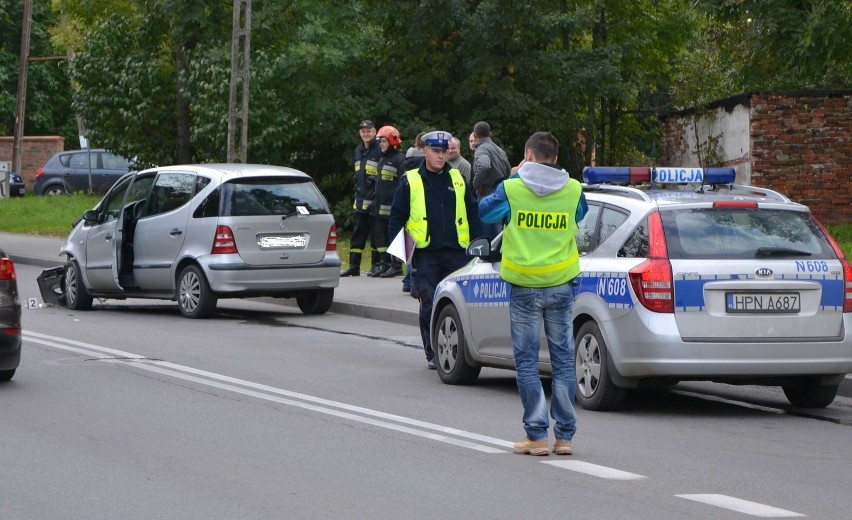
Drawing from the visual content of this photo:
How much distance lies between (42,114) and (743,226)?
57937 millimetres

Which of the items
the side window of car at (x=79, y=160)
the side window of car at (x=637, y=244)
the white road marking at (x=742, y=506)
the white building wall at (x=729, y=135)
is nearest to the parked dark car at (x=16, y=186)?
the side window of car at (x=79, y=160)

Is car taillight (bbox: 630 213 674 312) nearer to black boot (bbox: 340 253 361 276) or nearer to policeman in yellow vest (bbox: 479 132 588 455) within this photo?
policeman in yellow vest (bbox: 479 132 588 455)

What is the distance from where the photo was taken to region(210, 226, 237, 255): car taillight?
16.6 metres

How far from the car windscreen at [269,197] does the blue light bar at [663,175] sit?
20.9 feet

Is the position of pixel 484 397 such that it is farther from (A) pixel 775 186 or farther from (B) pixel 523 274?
(A) pixel 775 186

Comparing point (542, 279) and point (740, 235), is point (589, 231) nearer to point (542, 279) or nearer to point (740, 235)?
point (740, 235)

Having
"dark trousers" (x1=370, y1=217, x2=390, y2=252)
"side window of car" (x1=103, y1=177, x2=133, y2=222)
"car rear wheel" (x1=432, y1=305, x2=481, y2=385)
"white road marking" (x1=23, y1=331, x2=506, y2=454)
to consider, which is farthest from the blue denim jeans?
"dark trousers" (x1=370, y1=217, x2=390, y2=252)

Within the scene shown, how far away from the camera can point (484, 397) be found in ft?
36.0

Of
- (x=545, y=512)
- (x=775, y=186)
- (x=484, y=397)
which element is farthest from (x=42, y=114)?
(x=545, y=512)

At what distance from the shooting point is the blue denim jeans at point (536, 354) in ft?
27.2

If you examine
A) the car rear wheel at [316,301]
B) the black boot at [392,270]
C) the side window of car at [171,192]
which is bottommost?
the car rear wheel at [316,301]

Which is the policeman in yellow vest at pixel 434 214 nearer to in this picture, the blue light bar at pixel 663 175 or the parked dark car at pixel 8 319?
the blue light bar at pixel 663 175

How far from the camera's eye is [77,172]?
153 feet

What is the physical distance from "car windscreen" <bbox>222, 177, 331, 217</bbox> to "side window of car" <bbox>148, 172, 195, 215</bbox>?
0.62 m
